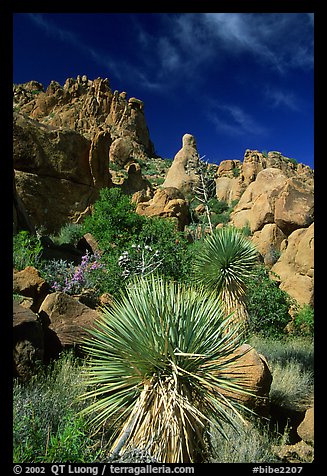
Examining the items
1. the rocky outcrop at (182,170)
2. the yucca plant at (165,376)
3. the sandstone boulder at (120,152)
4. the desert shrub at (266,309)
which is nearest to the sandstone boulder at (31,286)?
the yucca plant at (165,376)

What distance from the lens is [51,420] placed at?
396 cm

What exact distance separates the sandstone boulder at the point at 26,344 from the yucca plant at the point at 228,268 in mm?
4247

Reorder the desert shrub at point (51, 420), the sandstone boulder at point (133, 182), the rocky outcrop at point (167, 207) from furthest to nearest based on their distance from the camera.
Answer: the sandstone boulder at point (133, 182) < the rocky outcrop at point (167, 207) < the desert shrub at point (51, 420)

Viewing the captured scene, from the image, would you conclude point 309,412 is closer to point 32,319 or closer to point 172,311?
point 172,311

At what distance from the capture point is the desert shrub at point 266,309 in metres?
12.8

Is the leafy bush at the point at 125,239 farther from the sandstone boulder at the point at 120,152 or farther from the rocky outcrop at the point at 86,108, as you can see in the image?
the rocky outcrop at the point at 86,108

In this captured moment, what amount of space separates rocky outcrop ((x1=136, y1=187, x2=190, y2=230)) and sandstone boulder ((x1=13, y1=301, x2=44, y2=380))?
18.7 meters

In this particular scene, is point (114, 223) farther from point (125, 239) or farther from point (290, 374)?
point (290, 374)

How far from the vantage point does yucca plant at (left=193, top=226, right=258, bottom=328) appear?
8422 mm

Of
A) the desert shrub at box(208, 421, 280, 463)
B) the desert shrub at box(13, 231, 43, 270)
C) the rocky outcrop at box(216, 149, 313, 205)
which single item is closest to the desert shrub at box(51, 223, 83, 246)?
the desert shrub at box(13, 231, 43, 270)

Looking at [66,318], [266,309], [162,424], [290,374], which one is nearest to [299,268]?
[266,309]

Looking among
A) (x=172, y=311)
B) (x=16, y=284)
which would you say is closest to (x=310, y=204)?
(x=16, y=284)

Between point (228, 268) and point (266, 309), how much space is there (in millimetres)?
5409
